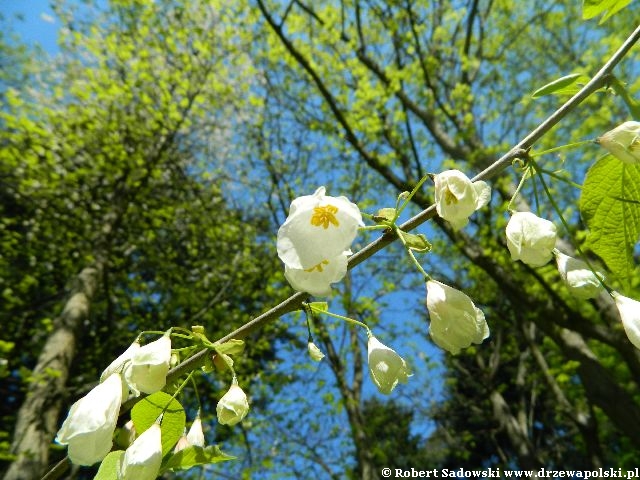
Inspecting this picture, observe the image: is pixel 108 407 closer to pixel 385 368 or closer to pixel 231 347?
pixel 231 347

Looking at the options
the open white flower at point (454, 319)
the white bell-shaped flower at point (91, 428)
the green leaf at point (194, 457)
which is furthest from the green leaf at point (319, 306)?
the white bell-shaped flower at point (91, 428)

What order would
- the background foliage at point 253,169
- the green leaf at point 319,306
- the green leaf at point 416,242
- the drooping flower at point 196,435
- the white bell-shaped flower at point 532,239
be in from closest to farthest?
the green leaf at point 416,242, the white bell-shaped flower at point 532,239, the green leaf at point 319,306, the drooping flower at point 196,435, the background foliage at point 253,169

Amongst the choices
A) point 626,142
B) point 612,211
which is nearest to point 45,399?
point 612,211

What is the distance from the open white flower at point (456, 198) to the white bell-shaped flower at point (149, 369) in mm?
662

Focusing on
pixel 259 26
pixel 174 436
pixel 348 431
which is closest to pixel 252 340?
pixel 348 431

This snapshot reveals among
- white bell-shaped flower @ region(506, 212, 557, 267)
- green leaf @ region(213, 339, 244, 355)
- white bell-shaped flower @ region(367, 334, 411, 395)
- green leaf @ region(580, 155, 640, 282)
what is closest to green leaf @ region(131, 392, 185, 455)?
green leaf @ region(213, 339, 244, 355)

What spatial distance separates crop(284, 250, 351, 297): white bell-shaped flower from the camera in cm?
102

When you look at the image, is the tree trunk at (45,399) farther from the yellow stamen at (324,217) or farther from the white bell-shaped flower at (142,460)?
the yellow stamen at (324,217)

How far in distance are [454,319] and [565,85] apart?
2.04ft

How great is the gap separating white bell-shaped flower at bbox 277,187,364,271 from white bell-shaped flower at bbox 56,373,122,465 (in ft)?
1.70

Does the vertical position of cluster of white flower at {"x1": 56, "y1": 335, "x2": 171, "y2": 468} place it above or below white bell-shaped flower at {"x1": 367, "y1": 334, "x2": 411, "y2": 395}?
above

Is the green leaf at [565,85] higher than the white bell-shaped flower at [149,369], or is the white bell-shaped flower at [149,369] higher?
the green leaf at [565,85]

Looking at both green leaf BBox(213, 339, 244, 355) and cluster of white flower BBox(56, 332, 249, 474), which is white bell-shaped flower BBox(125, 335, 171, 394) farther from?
green leaf BBox(213, 339, 244, 355)

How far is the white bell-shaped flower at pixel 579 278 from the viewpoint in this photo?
3.62ft
